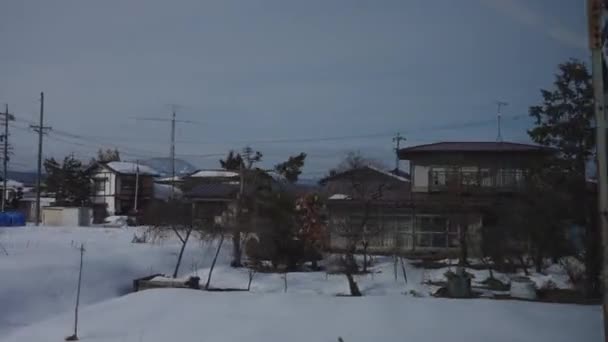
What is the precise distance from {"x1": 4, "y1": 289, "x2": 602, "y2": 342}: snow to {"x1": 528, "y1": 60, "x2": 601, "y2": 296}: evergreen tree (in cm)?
536

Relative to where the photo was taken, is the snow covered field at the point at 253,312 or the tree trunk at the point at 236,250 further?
the tree trunk at the point at 236,250

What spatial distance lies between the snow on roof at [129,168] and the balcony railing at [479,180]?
22.9m

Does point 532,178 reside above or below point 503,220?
above

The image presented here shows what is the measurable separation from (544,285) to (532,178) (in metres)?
4.34

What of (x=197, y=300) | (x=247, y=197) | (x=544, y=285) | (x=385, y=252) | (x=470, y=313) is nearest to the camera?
(x=470, y=313)

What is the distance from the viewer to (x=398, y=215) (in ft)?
65.0

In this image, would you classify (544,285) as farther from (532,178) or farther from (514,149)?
(514,149)

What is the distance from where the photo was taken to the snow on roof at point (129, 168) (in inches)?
1455

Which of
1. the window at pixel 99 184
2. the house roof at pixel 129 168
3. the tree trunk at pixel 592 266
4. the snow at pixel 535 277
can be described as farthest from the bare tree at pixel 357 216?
the window at pixel 99 184

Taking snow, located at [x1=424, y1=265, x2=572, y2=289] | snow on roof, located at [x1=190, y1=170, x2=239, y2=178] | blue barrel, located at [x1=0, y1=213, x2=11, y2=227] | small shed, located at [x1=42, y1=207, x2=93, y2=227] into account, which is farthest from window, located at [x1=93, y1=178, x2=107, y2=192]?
snow, located at [x1=424, y1=265, x2=572, y2=289]

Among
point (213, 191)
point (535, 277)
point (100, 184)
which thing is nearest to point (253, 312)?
point (535, 277)

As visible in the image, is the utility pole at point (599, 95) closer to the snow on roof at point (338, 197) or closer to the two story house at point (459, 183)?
the two story house at point (459, 183)

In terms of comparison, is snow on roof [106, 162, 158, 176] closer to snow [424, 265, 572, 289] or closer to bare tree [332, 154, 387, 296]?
bare tree [332, 154, 387, 296]

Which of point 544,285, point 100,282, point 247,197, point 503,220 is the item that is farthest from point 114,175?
point 544,285
